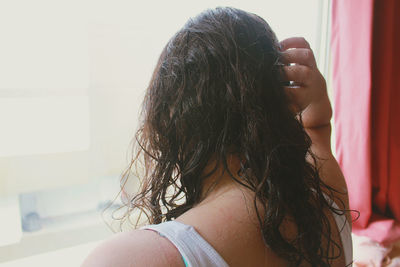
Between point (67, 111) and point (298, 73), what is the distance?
0.80m

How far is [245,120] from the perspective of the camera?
1.86 ft

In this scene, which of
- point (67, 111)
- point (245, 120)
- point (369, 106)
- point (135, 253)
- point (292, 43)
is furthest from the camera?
point (369, 106)

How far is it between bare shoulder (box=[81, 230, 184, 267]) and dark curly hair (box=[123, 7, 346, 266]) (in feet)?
0.54

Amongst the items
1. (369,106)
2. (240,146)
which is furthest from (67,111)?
(369,106)

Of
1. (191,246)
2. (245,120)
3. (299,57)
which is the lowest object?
(191,246)

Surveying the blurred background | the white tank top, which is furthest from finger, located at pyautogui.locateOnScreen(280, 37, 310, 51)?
the blurred background

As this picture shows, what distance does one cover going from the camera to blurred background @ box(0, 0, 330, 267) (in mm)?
1008

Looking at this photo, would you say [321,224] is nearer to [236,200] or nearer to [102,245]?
[236,200]

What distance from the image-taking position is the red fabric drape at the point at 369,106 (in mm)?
1286

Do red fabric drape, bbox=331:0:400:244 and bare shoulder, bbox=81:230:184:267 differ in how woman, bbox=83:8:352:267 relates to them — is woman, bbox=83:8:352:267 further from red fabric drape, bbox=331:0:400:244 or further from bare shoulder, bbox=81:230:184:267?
red fabric drape, bbox=331:0:400:244

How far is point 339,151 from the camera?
4.69 ft

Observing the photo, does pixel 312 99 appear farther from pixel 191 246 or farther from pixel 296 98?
pixel 191 246

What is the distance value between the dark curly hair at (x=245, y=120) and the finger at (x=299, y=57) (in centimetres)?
3

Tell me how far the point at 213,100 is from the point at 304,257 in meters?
0.33
